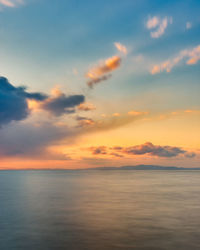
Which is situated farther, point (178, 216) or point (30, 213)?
point (30, 213)

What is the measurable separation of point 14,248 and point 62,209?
677 inches

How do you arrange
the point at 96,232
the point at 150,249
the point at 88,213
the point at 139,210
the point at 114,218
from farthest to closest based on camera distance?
the point at 139,210, the point at 88,213, the point at 114,218, the point at 96,232, the point at 150,249

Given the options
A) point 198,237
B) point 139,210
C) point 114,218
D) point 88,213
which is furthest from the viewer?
point 139,210

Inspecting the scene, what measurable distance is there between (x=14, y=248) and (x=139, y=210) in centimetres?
2050

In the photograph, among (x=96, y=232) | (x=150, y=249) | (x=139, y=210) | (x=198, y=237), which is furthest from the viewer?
(x=139, y=210)

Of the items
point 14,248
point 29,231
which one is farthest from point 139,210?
point 14,248

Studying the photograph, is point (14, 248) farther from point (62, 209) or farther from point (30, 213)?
point (62, 209)

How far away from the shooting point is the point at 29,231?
75.9ft

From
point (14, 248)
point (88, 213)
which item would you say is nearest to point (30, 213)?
point (88, 213)

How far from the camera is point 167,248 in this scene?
17844mm

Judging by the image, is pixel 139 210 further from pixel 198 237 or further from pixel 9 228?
pixel 9 228

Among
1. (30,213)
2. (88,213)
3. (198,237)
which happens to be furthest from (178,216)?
(30,213)

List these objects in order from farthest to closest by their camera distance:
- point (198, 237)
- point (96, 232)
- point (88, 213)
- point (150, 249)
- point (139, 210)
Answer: point (139, 210) → point (88, 213) → point (96, 232) → point (198, 237) → point (150, 249)

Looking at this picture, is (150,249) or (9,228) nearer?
(150,249)
